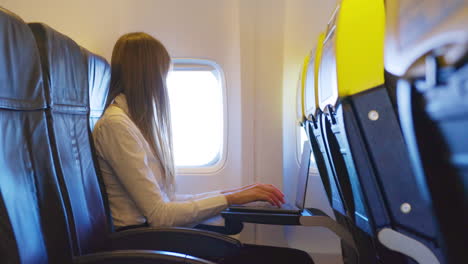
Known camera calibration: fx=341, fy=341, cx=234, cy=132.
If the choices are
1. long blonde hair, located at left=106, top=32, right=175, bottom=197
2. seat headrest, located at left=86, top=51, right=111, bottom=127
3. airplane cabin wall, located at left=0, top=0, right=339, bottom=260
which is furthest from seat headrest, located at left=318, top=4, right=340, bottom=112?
airplane cabin wall, located at left=0, top=0, right=339, bottom=260

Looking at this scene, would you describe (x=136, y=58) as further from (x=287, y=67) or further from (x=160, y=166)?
(x=287, y=67)

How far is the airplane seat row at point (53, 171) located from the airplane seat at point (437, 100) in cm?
73

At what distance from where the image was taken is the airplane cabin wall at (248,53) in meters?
2.18

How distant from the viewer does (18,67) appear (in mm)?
973

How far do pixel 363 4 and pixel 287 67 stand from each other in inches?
63.1

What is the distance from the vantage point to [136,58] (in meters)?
1.57

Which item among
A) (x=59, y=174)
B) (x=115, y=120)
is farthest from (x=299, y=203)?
(x=59, y=174)

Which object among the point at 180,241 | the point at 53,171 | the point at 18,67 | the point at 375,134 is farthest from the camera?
the point at 180,241

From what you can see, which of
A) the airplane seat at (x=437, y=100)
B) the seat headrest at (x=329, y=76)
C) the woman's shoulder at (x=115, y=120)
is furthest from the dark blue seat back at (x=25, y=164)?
the airplane seat at (x=437, y=100)

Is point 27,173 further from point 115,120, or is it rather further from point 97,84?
point 97,84

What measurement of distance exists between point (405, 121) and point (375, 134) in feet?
0.24

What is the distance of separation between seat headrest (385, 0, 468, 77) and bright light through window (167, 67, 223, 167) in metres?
1.85

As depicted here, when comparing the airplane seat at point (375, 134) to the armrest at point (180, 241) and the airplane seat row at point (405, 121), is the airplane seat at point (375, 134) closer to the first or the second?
the airplane seat row at point (405, 121)

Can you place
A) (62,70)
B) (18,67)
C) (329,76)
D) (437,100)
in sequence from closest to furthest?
(437,100), (329,76), (18,67), (62,70)
